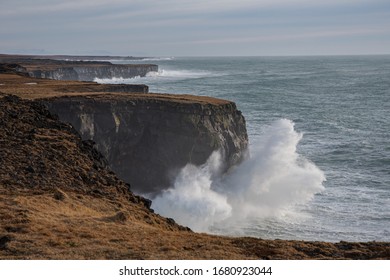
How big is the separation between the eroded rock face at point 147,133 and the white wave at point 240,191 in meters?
0.88

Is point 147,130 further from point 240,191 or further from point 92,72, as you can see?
point 92,72

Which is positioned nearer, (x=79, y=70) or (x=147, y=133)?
(x=147, y=133)

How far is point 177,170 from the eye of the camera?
113 feet

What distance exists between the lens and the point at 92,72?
5094 inches

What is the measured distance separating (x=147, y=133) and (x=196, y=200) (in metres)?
5.40

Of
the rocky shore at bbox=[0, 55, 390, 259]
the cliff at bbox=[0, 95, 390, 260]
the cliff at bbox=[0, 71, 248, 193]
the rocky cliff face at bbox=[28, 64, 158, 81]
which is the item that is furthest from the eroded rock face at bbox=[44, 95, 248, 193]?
the rocky cliff face at bbox=[28, 64, 158, 81]

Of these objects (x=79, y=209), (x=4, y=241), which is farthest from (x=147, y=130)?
(x=4, y=241)

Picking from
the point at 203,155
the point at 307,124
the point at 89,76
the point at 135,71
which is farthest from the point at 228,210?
the point at 135,71

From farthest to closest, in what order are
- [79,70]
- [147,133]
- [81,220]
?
[79,70] → [147,133] → [81,220]

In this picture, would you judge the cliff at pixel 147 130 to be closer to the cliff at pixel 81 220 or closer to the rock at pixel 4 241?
the cliff at pixel 81 220

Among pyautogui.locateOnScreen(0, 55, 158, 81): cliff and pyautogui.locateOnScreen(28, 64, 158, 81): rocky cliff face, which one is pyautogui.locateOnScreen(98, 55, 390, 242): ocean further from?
pyautogui.locateOnScreen(0, 55, 158, 81): cliff

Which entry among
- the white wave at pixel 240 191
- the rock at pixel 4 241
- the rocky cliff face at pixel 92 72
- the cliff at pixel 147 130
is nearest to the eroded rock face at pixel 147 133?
the cliff at pixel 147 130

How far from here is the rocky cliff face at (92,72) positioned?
9464cm
